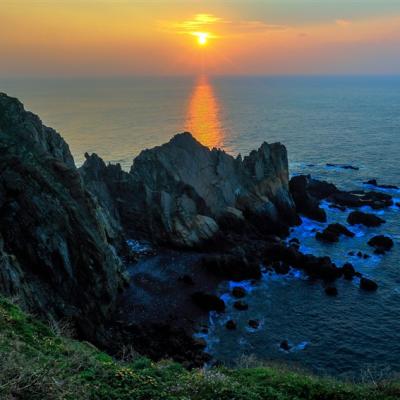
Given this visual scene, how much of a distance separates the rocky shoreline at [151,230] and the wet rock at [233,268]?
0.13 meters

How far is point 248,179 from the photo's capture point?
70.1 metres

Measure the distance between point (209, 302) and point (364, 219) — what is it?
119 ft

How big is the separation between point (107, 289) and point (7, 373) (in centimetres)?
2921

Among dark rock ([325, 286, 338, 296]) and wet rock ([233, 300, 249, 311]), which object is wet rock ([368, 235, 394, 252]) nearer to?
dark rock ([325, 286, 338, 296])

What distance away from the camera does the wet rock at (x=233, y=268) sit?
5069 centimetres

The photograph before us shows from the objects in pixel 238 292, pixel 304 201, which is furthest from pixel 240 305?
pixel 304 201

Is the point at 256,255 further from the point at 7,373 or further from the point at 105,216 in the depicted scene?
the point at 7,373

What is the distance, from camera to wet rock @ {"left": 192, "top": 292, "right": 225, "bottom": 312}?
44.2m

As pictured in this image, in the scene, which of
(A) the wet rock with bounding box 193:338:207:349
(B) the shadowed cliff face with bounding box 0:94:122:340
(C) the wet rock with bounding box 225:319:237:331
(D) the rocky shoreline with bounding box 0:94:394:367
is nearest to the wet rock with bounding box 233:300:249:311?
(D) the rocky shoreline with bounding box 0:94:394:367

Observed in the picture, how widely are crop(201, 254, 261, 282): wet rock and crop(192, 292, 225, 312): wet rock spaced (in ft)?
19.7

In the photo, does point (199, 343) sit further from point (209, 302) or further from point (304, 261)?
point (304, 261)

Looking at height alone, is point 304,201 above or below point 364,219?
above

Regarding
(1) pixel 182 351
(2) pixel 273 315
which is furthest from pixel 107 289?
(2) pixel 273 315

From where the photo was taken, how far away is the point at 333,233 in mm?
63562
